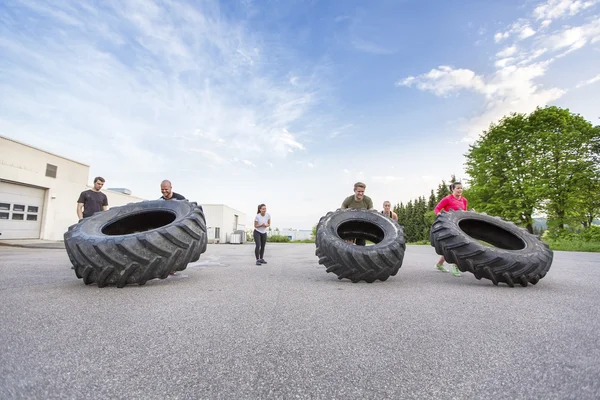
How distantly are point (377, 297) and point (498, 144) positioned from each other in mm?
26053

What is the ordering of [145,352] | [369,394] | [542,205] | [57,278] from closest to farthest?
[369,394], [145,352], [57,278], [542,205]

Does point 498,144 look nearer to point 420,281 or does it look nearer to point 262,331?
point 420,281

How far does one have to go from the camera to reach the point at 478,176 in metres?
25.3

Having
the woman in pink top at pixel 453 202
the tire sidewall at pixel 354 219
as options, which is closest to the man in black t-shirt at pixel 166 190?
the tire sidewall at pixel 354 219


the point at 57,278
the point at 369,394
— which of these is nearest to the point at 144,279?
the point at 57,278

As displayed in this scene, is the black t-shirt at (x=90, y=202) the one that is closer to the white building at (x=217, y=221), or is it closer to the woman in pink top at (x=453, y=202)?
the woman in pink top at (x=453, y=202)

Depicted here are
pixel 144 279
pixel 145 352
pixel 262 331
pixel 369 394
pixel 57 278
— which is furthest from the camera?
pixel 57 278

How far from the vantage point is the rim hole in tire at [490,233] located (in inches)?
241

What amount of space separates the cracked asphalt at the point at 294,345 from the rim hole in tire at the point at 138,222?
170cm

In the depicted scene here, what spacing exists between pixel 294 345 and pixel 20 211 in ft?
66.8

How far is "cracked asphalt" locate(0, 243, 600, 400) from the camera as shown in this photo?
4.79 feet

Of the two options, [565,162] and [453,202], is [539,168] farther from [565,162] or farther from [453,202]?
[453,202]

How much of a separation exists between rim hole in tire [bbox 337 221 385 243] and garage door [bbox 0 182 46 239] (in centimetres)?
1770

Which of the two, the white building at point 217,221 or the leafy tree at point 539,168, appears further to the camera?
the white building at point 217,221
